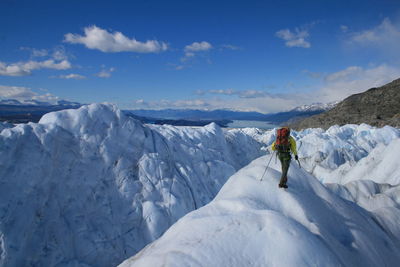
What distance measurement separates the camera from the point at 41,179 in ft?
38.8

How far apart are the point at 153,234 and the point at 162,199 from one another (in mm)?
2010

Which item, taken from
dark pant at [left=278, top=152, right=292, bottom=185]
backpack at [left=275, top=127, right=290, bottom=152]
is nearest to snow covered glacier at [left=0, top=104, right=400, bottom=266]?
dark pant at [left=278, top=152, right=292, bottom=185]

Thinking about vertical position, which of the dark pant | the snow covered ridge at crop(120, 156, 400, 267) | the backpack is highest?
the backpack

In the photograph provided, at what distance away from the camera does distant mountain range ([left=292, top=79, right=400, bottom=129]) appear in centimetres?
8254

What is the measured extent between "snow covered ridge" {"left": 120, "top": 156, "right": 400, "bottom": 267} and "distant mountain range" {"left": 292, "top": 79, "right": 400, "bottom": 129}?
81952mm

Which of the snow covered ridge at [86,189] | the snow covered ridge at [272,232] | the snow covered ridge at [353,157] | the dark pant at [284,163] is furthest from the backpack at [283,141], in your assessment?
the snow covered ridge at [353,157]

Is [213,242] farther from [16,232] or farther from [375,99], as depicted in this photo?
[375,99]

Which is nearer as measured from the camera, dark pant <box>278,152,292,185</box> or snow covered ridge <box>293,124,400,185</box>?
dark pant <box>278,152,292,185</box>

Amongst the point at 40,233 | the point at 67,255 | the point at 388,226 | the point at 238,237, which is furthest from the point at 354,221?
the point at 40,233

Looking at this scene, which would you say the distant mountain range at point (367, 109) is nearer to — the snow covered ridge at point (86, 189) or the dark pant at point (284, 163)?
the snow covered ridge at point (86, 189)

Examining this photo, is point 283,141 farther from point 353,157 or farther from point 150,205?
point 353,157

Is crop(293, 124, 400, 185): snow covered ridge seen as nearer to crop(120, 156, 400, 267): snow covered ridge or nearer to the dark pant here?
→ crop(120, 156, 400, 267): snow covered ridge

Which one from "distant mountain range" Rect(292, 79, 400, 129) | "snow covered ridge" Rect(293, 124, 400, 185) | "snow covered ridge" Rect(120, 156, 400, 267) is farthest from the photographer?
"distant mountain range" Rect(292, 79, 400, 129)

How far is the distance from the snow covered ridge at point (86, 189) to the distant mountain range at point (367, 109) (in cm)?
7948
